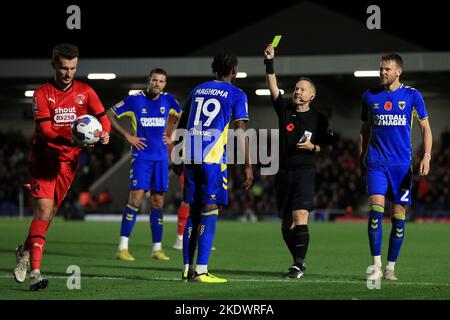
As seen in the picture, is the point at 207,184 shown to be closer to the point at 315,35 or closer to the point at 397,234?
the point at 397,234

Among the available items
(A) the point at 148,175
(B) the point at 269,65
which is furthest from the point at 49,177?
(A) the point at 148,175

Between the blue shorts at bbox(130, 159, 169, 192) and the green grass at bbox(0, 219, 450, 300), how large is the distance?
998mm

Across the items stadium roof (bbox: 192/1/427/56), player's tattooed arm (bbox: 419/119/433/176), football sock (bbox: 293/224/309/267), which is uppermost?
stadium roof (bbox: 192/1/427/56)

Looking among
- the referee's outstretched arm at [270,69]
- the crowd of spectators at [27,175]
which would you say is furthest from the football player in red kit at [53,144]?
the crowd of spectators at [27,175]

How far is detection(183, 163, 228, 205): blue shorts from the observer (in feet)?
29.5

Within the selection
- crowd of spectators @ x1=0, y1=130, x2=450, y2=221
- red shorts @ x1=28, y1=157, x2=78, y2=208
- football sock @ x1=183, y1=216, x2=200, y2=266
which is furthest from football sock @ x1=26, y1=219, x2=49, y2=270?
crowd of spectators @ x1=0, y1=130, x2=450, y2=221

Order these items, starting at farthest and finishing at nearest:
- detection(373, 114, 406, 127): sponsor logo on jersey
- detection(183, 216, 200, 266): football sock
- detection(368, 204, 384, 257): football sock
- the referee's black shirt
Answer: the referee's black shirt → detection(373, 114, 406, 127): sponsor logo on jersey → detection(368, 204, 384, 257): football sock → detection(183, 216, 200, 266): football sock

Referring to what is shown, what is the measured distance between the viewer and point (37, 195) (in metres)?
8.33

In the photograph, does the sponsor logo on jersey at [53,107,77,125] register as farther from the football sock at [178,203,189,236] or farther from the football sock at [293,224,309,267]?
the football sock at [178,203,189,236]

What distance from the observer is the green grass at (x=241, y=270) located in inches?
308

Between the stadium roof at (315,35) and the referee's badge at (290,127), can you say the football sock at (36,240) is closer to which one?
the referee's badge at (290,127)

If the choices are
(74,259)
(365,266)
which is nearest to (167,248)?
(74,259)

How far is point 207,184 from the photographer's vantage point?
9.01 metres

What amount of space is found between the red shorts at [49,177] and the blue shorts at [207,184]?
4.18 ft
